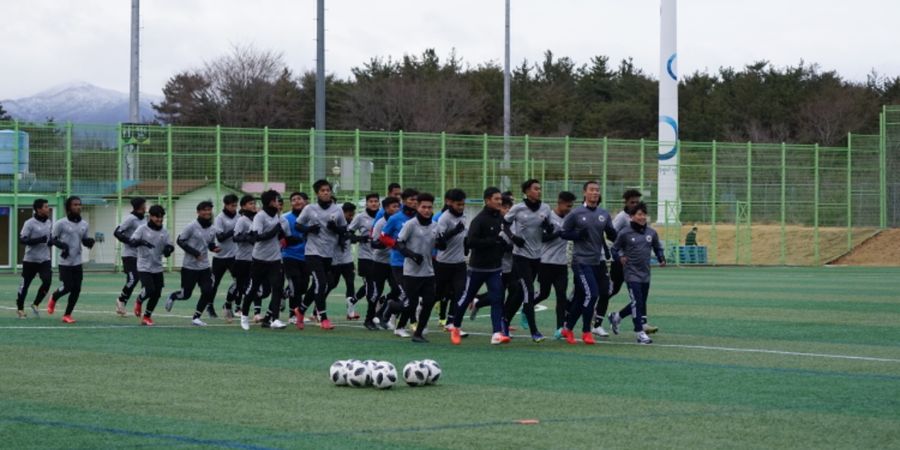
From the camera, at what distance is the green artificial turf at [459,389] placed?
394 inches

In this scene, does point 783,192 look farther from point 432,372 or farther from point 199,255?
point 432,372

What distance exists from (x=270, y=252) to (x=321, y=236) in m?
0.79

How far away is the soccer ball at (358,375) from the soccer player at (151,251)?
911 centimetres

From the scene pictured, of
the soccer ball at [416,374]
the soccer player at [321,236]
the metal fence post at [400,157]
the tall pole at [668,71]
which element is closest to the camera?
the soccer ball at [416,374]

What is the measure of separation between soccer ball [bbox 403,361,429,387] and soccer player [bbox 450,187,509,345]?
517 centimetres

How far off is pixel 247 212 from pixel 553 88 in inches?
3100

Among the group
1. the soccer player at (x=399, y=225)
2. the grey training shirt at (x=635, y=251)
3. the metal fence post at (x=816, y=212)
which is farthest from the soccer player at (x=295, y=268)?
the metal fence post at (x=816, y=212)

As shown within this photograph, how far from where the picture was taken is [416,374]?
12.8 meters

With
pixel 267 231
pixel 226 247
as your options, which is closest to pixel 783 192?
pixel 226 247

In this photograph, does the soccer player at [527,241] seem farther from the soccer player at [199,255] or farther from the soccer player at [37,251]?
the soccer player at [37,251]

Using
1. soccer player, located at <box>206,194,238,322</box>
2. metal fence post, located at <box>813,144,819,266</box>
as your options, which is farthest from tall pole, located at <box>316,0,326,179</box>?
metal fence post, located at <box>813,144,819,266</box>

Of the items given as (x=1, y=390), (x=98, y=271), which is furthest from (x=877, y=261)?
(x=1, y=390)

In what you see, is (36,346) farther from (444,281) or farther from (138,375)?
(444,281)

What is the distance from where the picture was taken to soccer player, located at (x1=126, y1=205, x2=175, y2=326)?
2139 centimetres
